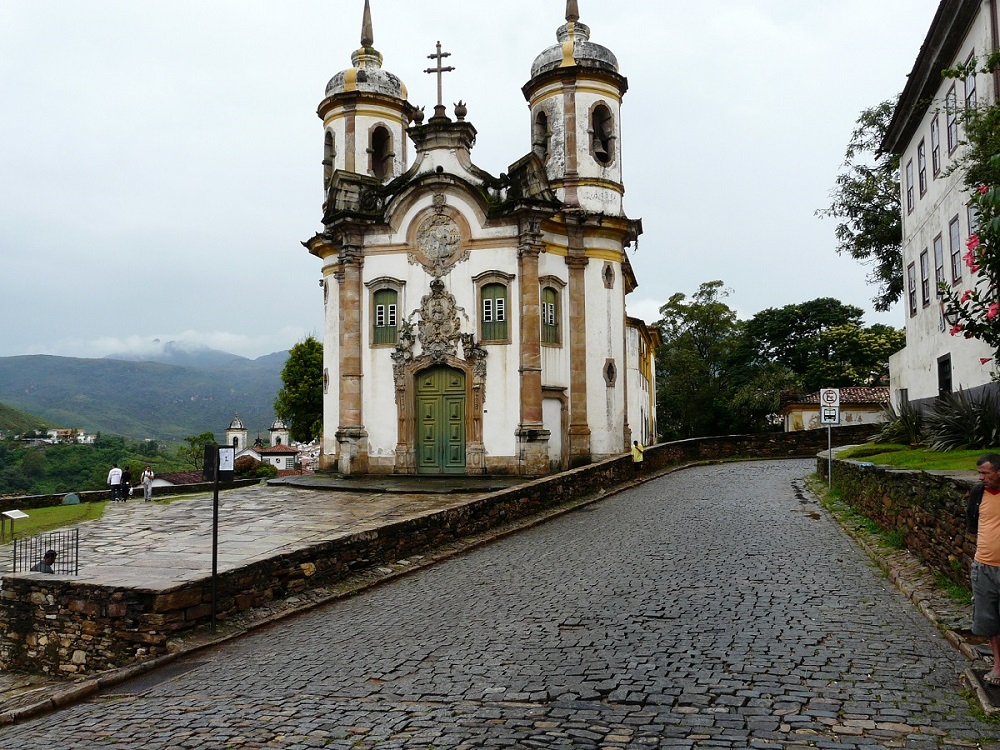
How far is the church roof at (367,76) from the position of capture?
2870cm

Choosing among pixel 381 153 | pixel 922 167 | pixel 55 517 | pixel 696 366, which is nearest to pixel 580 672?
pixel 55 517

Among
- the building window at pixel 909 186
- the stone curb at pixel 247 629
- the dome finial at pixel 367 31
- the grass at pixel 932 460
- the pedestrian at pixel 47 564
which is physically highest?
the dome finial at pixel 367 31

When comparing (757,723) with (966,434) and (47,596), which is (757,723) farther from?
(966,434)

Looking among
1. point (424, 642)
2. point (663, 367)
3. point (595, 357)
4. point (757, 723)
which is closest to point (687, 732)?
point (757, 723)

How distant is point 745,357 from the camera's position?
58.9 m

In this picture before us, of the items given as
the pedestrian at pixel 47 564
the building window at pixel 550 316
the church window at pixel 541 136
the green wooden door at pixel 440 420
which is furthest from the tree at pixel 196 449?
the pedestrian at pixel 47 564

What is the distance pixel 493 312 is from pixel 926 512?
1598cm

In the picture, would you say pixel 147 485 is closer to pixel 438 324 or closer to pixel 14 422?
pixel 438 324

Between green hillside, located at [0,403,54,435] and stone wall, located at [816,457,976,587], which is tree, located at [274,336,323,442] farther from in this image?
green hillside, located at [0,403,54,435]

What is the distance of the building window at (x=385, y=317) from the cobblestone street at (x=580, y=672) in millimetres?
14681

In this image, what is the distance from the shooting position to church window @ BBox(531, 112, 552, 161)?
2708cm

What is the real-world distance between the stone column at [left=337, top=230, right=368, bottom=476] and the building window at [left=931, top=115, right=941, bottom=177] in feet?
49.9

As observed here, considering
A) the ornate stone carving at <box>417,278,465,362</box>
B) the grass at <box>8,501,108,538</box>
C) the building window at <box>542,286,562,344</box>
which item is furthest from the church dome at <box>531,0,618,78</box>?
the grass at <box>8,501,108,538</box>

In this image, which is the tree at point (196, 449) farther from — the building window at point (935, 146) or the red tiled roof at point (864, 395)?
the building window at point (935, 146)
